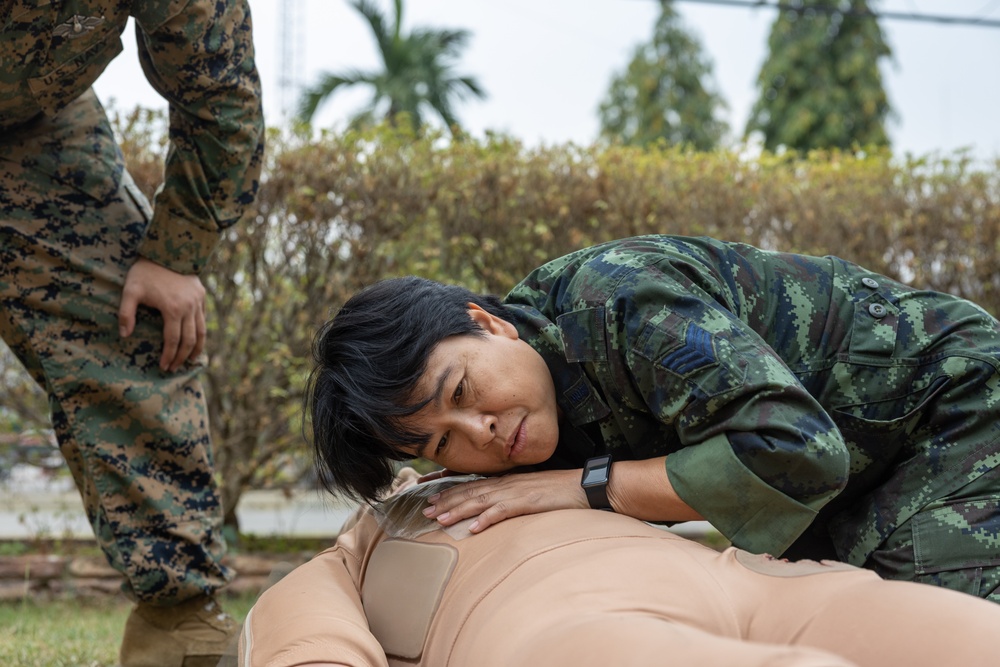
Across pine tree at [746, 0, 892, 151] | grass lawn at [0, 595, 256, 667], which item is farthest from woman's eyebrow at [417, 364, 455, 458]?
pine tree at [746, 0, 892, 151]

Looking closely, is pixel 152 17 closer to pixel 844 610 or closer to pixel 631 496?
pixel 631 496

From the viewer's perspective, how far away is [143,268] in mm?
2625

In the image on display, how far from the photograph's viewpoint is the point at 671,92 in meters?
25.8

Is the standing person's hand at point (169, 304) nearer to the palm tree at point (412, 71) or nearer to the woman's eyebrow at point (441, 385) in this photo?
the woman's eyebrow at point (441, 385)

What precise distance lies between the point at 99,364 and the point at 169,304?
0.76 feet

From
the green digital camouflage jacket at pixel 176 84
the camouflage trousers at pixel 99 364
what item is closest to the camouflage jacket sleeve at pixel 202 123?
the green digital camouflage jacket at pixel 176 84

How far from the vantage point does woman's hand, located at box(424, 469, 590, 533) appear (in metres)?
1.85

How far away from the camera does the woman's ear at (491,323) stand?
6.44 ft

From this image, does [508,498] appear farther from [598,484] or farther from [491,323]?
[491,323]

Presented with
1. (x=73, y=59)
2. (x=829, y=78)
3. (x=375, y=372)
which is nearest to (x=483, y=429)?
(x=375, y=372)

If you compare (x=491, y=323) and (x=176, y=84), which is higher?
(x=176, y=84)

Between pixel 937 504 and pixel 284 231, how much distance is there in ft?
10.8

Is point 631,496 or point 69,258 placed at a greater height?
point 69,258

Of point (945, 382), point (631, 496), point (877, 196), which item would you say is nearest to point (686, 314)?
point (631, 496)
